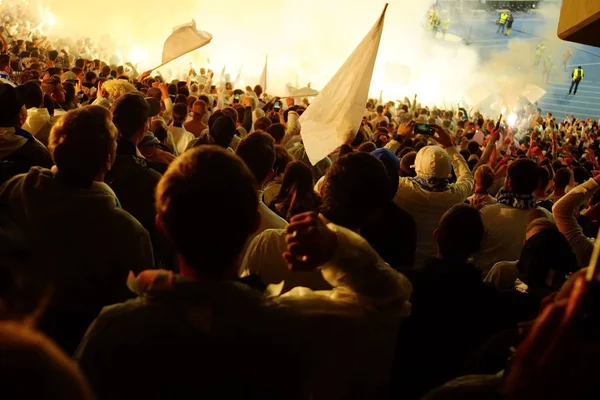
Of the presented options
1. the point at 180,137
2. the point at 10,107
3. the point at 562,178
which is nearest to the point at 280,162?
the point at 10,107

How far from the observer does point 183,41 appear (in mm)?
6875

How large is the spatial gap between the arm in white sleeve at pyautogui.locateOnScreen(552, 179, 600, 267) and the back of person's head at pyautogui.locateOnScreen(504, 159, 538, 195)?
31 centimetres

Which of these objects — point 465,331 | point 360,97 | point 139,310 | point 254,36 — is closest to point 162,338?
point 139,310

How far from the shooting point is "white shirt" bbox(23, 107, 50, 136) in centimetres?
472

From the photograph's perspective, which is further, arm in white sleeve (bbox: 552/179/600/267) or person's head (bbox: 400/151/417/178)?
person's head (bbox: 400/151/417/178)

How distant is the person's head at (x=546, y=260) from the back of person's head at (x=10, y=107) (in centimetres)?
270

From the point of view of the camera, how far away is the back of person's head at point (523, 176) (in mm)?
3893

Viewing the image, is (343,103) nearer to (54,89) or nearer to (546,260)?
(546,260)

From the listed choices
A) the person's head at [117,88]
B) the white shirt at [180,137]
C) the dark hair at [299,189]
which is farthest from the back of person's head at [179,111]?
the dark hair at [299,189]

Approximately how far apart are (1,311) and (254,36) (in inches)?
967

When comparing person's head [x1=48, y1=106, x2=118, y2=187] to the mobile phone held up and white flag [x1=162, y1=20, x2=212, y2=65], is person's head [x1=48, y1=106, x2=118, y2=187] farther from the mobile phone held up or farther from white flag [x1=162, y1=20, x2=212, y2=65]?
white flag [x1=162, y1=20, x2=212, y2=65]

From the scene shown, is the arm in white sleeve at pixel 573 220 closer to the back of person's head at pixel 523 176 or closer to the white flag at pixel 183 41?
the back of person's head at pixel 523 176

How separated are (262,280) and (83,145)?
2.66 feet

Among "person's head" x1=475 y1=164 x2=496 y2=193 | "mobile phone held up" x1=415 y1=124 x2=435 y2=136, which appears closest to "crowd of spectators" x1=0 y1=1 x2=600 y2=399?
"mobile phone held up" x1=415 y1=124 x2=435 y2=136
